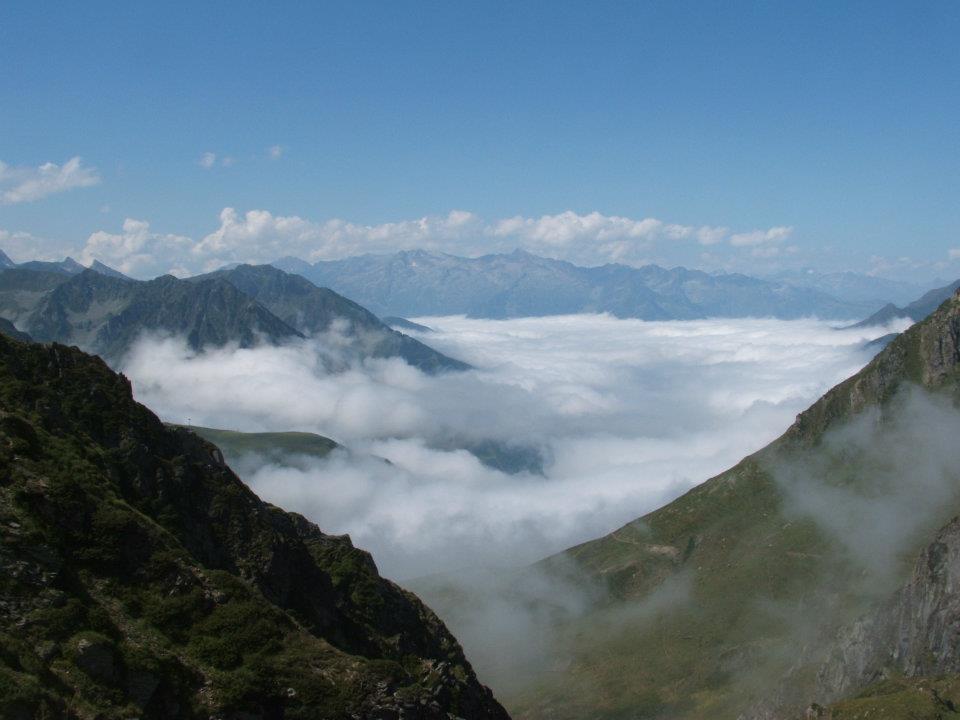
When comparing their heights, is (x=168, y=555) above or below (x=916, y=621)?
above

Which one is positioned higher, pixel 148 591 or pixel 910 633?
pixel 148 591

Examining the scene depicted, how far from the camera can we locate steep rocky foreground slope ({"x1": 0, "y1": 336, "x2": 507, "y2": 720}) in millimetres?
47094

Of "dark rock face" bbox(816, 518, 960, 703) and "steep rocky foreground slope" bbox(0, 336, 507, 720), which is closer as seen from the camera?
"steep rocky foreground slope" bbox(0, 336, 507, 720)

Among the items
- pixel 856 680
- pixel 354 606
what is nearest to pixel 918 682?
pixel 856 680

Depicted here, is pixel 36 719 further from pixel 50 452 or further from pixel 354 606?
pixel 354 606

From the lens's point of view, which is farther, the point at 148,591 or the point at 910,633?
the point at 910,633

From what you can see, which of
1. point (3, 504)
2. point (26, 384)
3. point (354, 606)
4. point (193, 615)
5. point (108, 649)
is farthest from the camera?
point (354, 606)

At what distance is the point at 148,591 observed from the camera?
57.2 metres

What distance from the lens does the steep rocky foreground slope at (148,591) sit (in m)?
47.1

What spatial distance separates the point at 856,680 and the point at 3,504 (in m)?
186

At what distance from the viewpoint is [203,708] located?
1970 inches

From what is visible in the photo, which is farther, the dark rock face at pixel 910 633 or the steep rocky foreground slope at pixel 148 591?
the dark rock face at pixel 910 633

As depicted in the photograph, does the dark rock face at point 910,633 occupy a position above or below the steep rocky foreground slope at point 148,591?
below

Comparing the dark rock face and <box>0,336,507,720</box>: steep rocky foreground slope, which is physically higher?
<box>0,336,507,720</box>: steep rocky foreground slope
